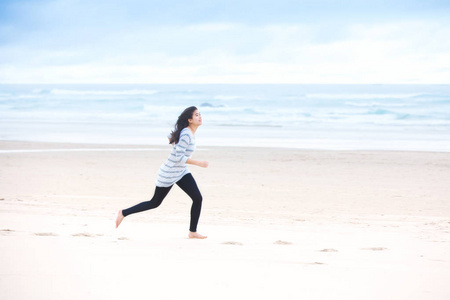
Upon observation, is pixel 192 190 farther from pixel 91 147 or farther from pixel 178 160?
pixel 91 147

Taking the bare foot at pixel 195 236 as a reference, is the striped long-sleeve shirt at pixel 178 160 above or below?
above

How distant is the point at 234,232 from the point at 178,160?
129 cm

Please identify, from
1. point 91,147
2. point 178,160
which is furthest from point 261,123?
point 178,160

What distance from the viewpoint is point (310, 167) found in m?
14.2

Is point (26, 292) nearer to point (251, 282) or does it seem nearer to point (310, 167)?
point (251, 282)

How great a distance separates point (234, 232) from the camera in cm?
658

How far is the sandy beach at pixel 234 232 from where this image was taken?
3.94 meters

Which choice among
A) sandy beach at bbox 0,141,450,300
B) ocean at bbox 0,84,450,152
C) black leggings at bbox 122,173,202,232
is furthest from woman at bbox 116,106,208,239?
ocean at bbox 0,84,450,152

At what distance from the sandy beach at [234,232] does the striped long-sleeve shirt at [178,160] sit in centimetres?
63

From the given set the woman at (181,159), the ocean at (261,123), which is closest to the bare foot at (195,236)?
the woman at (181,159)

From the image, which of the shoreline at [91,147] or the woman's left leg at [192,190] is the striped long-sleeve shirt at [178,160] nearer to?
the woman's left leg at [192,190]

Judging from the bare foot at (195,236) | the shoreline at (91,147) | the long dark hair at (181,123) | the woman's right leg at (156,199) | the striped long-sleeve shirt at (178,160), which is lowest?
the bare foot at (195,236)

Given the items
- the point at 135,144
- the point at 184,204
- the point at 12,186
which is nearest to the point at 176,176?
the point at 184,204

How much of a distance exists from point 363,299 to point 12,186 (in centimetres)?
878
